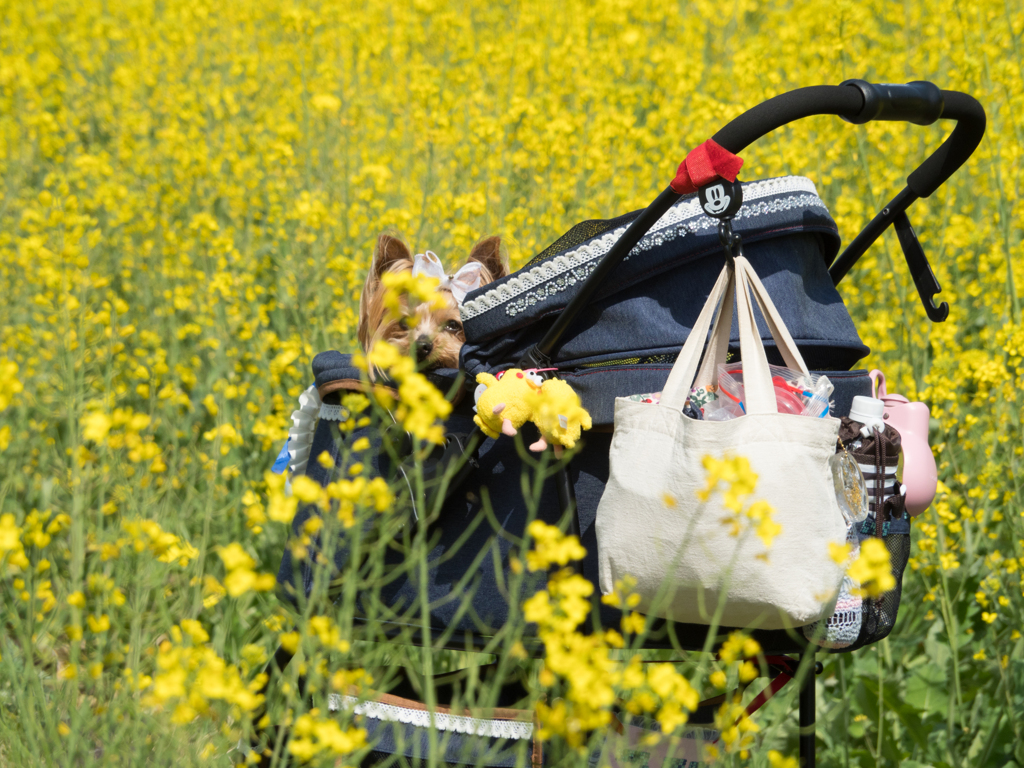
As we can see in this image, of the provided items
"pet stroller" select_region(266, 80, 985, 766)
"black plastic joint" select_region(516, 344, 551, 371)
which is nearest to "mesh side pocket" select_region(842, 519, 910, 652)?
"pet stroller" select_region(266, 80, 985, 766)

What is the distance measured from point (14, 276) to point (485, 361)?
7.77 ft

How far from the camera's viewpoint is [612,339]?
4.69ft

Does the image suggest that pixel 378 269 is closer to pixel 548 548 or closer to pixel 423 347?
pixel 423 347

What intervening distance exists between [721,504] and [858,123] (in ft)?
1.94

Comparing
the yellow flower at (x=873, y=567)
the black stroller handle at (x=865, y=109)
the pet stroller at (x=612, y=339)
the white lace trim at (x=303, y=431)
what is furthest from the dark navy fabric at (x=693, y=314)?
the yellow flower at (x=873, y=567)

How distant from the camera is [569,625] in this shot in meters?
0.99

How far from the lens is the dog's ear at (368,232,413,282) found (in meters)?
2.05

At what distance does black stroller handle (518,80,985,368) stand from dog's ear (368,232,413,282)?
27.9 inches

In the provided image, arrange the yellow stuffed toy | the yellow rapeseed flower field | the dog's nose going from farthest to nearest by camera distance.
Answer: the dog's nose < the yellow stuffed toy < the yellow rapeseed flower field

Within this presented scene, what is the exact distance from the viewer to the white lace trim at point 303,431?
1.67 meters

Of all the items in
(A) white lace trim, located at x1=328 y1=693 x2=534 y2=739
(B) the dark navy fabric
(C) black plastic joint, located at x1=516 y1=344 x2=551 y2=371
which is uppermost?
(B) the dark navy fabric

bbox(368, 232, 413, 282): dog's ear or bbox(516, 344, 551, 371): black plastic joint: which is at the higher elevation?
bbox(368, 232, 413, 282): dog's ear

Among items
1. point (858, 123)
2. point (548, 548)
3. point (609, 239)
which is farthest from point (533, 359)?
point (858, 123)

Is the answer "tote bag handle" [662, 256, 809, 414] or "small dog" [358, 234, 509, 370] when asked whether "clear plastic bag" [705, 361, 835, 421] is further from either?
"small dog" [358, 234, 509, 370]
